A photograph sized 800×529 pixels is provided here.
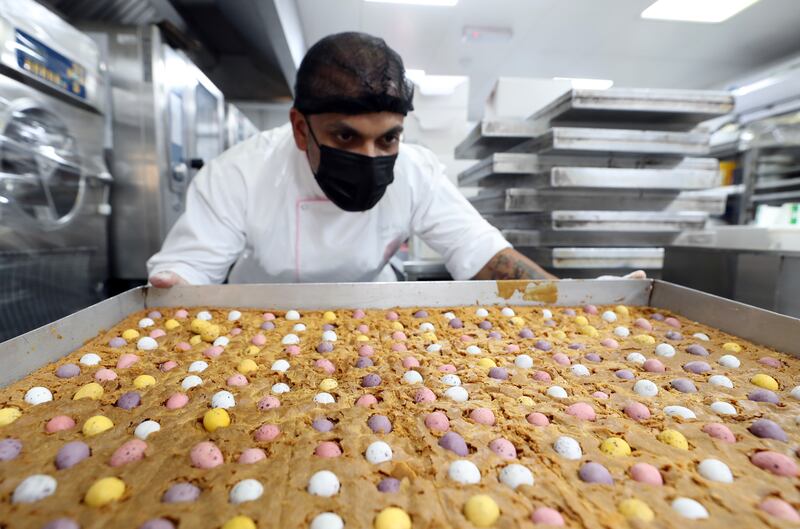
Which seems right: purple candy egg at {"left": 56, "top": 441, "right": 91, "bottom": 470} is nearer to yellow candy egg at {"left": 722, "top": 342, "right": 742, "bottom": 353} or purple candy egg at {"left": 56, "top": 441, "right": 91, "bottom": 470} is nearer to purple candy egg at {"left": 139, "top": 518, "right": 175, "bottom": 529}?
purple candy egg at {"left": 139, "top": 518, "right": 175, "bottom": 529}

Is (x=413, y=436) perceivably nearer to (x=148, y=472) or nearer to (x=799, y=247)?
(x=148, y=472)

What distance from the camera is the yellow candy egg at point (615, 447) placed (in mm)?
653

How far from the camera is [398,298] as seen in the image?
1388mm

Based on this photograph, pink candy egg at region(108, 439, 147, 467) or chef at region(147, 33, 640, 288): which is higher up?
chef at region(147, 33, 640, 288)

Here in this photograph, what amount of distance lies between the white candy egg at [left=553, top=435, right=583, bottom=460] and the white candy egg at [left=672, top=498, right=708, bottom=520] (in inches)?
5.3

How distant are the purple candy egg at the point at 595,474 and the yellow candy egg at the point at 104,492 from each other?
636 millimetres

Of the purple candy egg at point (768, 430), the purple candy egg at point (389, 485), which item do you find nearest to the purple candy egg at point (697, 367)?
the purple candy egg at point (768, 430)

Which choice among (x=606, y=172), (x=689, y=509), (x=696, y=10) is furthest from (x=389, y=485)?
(x=696, y=10)

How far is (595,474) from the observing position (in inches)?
23.3

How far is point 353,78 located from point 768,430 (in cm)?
131

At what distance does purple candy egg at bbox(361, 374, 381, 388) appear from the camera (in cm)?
88

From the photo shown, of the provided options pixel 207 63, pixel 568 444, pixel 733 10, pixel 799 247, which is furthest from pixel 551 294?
pixel 207 63

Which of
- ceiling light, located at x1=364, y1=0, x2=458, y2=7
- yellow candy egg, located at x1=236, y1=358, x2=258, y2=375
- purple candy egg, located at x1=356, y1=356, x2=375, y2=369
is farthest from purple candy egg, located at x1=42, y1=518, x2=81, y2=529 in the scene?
ceiling light, located at x1=364, y1=0, x2=458, y2=7

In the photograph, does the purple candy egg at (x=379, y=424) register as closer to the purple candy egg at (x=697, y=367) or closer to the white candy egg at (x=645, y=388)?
the white candy egg at (x=645, y=388)
